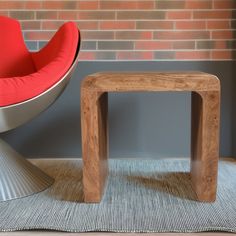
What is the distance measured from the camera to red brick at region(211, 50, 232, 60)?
215 cm

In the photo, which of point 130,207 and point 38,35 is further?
point 38,35

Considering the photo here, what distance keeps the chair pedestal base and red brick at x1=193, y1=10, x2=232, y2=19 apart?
4.08 feet

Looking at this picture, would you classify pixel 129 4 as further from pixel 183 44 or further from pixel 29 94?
pixel 29 94

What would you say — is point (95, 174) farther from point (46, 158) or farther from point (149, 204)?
point (46, 158)

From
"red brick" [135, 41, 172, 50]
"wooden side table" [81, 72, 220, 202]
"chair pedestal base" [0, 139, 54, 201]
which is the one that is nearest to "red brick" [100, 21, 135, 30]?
"red brick" [135, 41, 172, 50]

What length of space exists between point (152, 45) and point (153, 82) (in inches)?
32.5

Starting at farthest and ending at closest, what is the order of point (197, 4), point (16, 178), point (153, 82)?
point (197, 4)
point (16, 178)
point (153, 82)

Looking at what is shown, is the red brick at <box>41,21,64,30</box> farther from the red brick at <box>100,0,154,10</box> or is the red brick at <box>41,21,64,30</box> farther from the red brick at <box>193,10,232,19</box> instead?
the red brick at <box>193,10,232,19</box>

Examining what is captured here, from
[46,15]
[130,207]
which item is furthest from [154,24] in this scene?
[130,207]

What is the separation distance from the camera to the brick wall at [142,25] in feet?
7.02

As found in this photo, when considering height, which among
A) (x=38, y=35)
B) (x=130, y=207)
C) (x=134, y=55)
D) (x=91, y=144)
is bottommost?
(x=130, y=207)

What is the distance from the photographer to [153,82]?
1386 mm

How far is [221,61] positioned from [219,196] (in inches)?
35.8

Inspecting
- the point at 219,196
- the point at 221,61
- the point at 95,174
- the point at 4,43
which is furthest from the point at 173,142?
the point at 4,43
